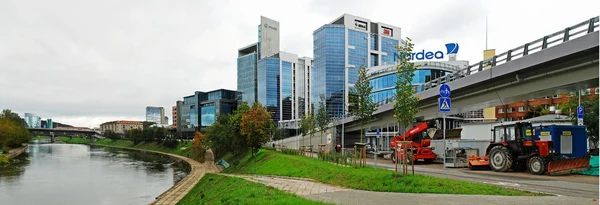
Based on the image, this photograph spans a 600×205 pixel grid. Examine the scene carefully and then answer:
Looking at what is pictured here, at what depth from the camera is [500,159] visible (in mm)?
20609

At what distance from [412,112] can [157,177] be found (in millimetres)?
43639

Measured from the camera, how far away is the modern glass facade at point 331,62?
106 m

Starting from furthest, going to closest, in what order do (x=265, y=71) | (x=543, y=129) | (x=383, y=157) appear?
1. (x=265, y=71)
2. (x=383, y=157)
3. (x=543, y=129)

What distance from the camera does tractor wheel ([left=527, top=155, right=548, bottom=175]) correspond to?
18.5 meters

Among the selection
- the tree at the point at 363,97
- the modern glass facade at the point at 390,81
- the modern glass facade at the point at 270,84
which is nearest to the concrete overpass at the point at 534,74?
the tree at the point at 363,97

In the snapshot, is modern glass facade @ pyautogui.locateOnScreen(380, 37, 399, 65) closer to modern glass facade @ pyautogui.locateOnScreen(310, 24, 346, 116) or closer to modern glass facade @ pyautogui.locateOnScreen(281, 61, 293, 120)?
modern glass facade @ pyautogui.locateOnScreen(310, 24, 346, 116)

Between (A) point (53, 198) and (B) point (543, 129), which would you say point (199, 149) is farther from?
(B) point (543, 129)

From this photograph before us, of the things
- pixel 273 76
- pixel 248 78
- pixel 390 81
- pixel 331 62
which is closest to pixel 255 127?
pixel 390 81

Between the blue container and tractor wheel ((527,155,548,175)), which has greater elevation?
the blue container

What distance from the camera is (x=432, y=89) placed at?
31172 mm

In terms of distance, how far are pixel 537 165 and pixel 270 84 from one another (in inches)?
4386

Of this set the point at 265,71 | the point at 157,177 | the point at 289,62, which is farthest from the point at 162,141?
the point at 157,177

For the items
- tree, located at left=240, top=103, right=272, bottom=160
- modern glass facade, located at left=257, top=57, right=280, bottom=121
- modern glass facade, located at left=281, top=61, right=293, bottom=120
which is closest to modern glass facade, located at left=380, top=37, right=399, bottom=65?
modern glass facade, located at left=281, top=61, right=293, bottom=120

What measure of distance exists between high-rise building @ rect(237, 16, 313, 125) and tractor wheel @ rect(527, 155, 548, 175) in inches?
→ 4188
